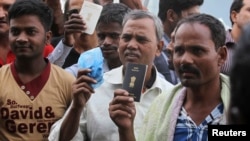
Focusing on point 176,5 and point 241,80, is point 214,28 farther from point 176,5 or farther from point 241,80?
point 176,5

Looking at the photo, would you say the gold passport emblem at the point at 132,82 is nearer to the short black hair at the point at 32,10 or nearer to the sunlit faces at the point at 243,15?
the short black hair at the point at 32,10

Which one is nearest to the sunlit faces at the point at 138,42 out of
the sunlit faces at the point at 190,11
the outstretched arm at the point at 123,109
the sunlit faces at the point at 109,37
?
the sunlit faces at the point at 109,37

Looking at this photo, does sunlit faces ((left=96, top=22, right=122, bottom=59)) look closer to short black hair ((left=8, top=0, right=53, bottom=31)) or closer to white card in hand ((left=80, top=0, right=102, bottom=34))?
white card in hand ((left=80, top=0, right=102, bottom=34))

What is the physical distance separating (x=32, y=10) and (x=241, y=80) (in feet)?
9.07

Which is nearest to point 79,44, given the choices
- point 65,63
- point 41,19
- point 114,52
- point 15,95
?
point 65,63

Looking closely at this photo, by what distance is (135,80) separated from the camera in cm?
271

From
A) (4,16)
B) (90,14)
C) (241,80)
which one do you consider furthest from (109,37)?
(241,80)

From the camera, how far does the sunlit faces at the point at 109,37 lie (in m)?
4.00

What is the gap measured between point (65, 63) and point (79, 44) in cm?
18

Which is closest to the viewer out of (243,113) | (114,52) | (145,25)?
(243,113)

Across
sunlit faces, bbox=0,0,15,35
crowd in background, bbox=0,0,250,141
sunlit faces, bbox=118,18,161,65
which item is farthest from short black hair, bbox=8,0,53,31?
sunlit faces, bbox=0,0,15,35

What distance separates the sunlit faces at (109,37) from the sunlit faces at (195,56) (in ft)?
4.45

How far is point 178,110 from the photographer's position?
259 cm

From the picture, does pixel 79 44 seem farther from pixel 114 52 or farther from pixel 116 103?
pixel 116 103
